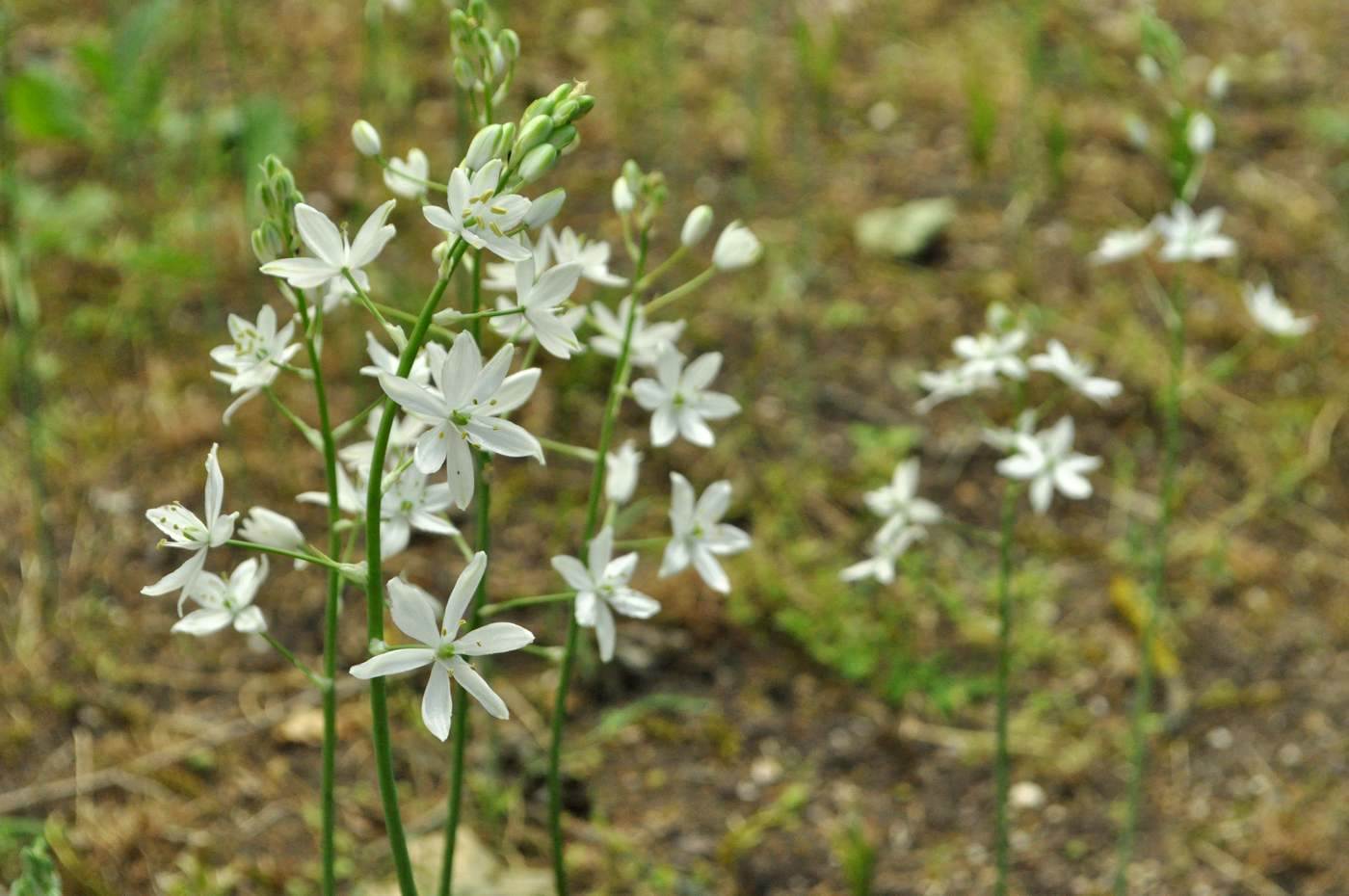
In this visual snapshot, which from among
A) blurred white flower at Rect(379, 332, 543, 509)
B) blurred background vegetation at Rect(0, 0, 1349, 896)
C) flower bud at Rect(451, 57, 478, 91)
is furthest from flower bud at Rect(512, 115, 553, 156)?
blurred background vegetation at Rect(0, 0, 1349, 896)

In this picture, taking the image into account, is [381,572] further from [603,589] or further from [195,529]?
[603,589]

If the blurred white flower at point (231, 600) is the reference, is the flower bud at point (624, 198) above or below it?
above

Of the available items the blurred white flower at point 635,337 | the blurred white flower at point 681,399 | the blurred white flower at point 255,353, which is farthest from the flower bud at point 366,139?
the blurred white flower at point 681,399

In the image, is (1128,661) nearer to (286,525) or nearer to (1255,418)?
(1255,418)

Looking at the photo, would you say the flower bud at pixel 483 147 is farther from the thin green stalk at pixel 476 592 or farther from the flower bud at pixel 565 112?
the thin green stalk at pixel 476 592

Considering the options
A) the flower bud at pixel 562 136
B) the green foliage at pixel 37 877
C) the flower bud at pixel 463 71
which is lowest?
the green foliage at pixel 37 877
